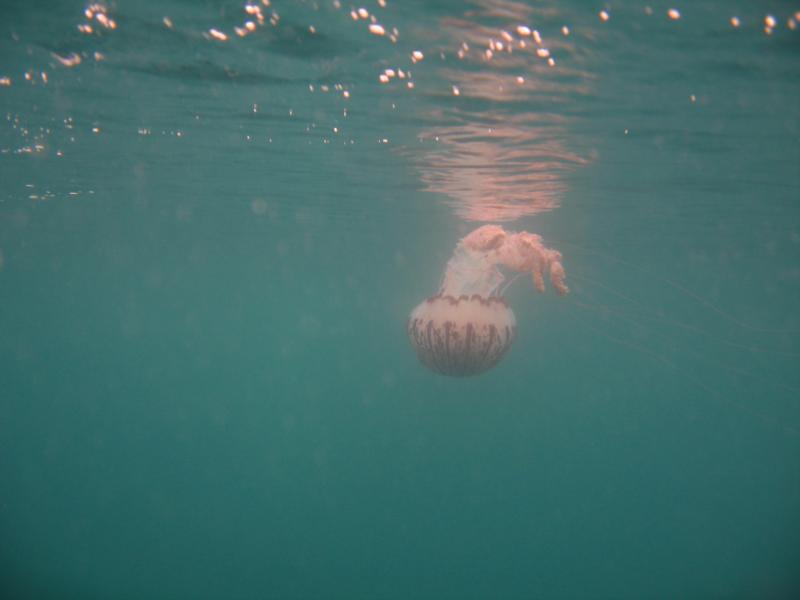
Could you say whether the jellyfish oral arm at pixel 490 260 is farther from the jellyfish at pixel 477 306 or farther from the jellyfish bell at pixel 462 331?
the jellyfish bell at pixel 462 331

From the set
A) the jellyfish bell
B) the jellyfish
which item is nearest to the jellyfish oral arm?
the jellyfish

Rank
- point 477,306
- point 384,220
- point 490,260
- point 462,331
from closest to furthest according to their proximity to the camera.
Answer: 1. point 462,331
2. point 477,306
3. point 490,260
4. point 384,220

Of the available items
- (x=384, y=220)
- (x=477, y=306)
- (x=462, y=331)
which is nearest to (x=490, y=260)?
(x=477, y=306)

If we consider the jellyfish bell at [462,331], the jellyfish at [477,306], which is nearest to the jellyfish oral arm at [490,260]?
the jellyfish at [477,306]

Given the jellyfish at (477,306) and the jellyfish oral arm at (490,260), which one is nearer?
the jellyfish at (477,306)

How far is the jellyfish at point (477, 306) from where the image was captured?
5875 mm

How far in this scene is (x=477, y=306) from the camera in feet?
19.5

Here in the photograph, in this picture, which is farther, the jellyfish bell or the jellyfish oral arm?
the jellyfish oral arm

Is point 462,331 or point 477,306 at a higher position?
point 477,306

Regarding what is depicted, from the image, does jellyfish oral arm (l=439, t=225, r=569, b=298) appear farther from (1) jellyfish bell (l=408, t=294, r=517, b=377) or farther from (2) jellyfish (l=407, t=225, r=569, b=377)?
(1) jellyfish bell (l=408, t=294, r=517, b=377)

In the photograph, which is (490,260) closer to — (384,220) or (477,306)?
(477,306)

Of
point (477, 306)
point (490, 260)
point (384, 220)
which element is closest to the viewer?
point (477, 306)

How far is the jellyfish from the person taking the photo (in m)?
5.88

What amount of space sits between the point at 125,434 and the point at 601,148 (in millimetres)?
44748
